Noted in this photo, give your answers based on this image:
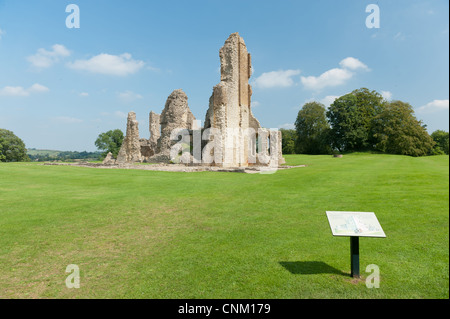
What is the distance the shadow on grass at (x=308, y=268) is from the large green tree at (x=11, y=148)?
5641 centimetres

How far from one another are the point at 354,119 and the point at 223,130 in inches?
1232

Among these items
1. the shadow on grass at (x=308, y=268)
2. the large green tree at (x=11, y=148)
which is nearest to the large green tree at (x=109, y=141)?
the large green tree at (x=11, y=148)

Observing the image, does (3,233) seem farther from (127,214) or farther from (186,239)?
(186,239)

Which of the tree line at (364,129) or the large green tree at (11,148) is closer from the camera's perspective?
the tree line at (364,129)

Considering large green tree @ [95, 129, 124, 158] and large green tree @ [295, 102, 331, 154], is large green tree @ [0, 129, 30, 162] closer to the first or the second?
large green tree @ [95, 129, 124, 158]

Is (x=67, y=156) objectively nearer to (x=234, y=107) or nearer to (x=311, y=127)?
(x=234, y=107)

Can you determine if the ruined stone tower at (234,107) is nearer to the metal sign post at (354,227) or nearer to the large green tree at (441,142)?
the metal sign post at (354,227)

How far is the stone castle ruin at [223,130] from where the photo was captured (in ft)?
83.5

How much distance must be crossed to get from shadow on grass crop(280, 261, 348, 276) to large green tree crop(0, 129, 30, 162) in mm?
56408

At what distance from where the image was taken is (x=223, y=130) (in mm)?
25266

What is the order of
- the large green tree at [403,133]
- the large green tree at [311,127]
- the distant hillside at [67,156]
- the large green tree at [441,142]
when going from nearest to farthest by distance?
the large green tree at [403,133] < the large green tree at [441,142] < the large green tree at [311,127] < the distant hillside at [67,156]

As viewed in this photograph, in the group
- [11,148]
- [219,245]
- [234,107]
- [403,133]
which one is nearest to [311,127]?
[403,133]
